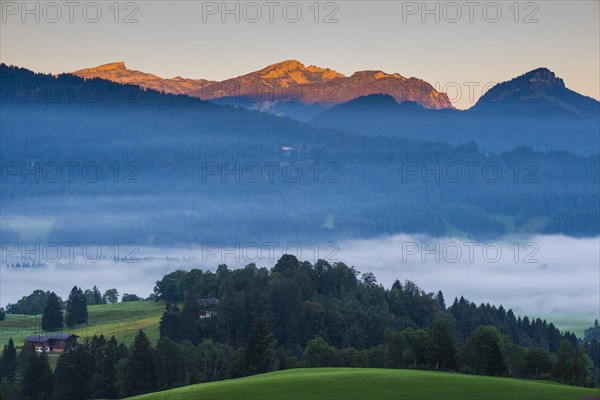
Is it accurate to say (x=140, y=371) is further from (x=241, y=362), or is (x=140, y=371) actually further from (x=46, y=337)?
(x=46, y=337)

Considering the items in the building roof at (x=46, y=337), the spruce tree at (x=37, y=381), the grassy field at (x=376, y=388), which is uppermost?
the grassy field at (x=376, y=388)

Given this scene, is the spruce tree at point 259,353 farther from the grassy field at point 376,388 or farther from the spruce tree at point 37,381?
the spruce tree at point 37,381

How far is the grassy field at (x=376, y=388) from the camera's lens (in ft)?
339

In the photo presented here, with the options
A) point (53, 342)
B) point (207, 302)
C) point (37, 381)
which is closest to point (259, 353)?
point (37, 381)

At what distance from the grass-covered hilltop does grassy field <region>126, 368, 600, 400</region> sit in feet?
0.38

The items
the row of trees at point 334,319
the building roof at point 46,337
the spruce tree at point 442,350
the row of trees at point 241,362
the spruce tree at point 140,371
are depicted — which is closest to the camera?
the row of trees at point 241,362

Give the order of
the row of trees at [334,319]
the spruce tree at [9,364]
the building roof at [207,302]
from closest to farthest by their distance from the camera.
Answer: the row of trees at [334,319] < the spruce tree at [9,364] < the building roof at [207,302]

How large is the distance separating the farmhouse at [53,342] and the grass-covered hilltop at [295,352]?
28 centimetres

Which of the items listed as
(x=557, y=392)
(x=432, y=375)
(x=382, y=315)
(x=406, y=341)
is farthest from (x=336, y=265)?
(x=557, y=392)

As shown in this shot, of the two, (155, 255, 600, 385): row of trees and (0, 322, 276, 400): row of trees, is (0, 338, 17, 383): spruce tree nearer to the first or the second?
(0, 322, 276, 400): row of trees

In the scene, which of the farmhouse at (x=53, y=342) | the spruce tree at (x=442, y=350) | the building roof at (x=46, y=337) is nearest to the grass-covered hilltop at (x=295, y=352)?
the spruce tree at (x=442, y=350)

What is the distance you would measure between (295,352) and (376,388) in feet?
189

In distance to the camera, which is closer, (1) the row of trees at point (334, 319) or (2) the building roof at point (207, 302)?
(1) the row of trees at point (334, 319)

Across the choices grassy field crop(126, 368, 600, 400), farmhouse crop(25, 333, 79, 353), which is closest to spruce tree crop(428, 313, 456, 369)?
grassy field crop(126, 368, 600, 400)
